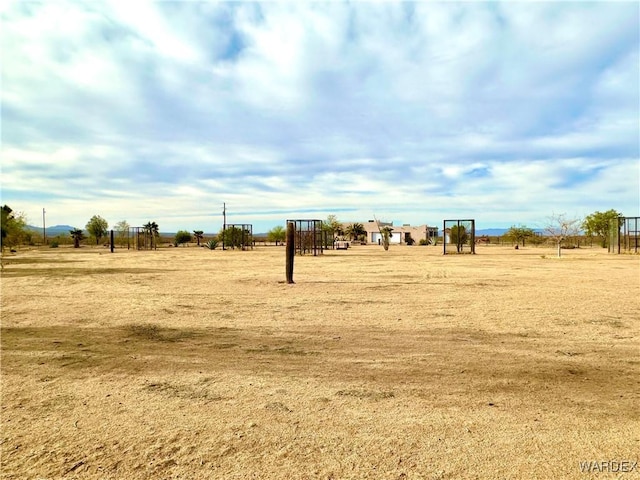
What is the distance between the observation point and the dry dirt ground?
10.3 feet

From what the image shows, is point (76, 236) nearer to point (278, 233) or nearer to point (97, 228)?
point (97, 228)

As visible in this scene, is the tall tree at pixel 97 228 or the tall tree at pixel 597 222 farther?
the tall tree at pixel 97 228

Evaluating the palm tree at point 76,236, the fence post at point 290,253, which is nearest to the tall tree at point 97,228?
the palm tree at point 76,236

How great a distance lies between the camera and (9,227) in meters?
33.5

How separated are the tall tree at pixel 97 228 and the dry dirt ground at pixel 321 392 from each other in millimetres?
63110

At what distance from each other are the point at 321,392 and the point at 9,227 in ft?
126

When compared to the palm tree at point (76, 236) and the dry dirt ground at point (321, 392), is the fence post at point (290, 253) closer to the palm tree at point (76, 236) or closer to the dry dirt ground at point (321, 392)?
the dry dirt ground at point (321, 392)

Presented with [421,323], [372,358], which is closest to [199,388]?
[372,358]

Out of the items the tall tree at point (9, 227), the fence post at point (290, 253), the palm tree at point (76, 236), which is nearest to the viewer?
the fence post at point (290, 253)

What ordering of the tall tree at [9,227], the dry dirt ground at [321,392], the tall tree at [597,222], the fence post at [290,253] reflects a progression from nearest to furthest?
1. the dry dirt ground at [321,392]
2. the fence post at [290,253]
3. the tall tree at [9,227]
4. the tall tree at [597,222]

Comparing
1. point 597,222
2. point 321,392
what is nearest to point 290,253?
point 321,392

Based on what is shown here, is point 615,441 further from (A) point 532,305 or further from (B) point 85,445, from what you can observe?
(A) point 532,305

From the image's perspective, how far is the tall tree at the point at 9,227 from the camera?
31038 mm

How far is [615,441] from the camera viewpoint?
11.1 ft
